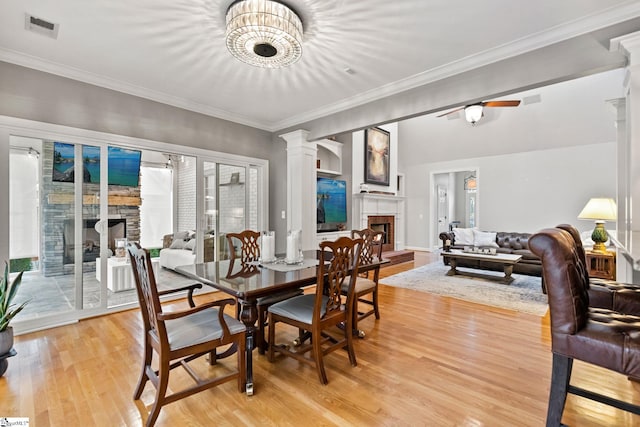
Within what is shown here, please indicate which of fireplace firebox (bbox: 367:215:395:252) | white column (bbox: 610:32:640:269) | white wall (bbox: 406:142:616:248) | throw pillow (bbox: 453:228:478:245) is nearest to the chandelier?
white column (bbox: 610:32:640:269)

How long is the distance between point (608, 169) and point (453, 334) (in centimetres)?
593

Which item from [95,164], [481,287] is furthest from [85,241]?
[481,287]

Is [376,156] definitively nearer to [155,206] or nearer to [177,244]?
[177,244]

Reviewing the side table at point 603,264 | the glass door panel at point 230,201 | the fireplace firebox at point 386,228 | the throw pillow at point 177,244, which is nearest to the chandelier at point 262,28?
the glass door panel at point 230,201

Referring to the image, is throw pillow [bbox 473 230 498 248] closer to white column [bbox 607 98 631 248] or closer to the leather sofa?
the leather sofa

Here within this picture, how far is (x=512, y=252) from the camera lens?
5.64 m

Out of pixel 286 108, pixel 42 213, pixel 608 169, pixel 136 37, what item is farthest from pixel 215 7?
pixel 608 169

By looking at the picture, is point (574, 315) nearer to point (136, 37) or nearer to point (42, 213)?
point (136, 37)

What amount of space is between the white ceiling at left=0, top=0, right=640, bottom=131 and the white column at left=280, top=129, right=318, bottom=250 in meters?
1.02

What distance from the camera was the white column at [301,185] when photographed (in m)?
4.54

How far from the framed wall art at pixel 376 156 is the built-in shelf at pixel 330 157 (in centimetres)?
70

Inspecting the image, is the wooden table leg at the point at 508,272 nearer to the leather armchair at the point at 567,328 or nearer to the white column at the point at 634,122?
the white column at the point at 634,122

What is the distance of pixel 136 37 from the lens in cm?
247

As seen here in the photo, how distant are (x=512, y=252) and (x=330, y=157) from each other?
4241 mm
